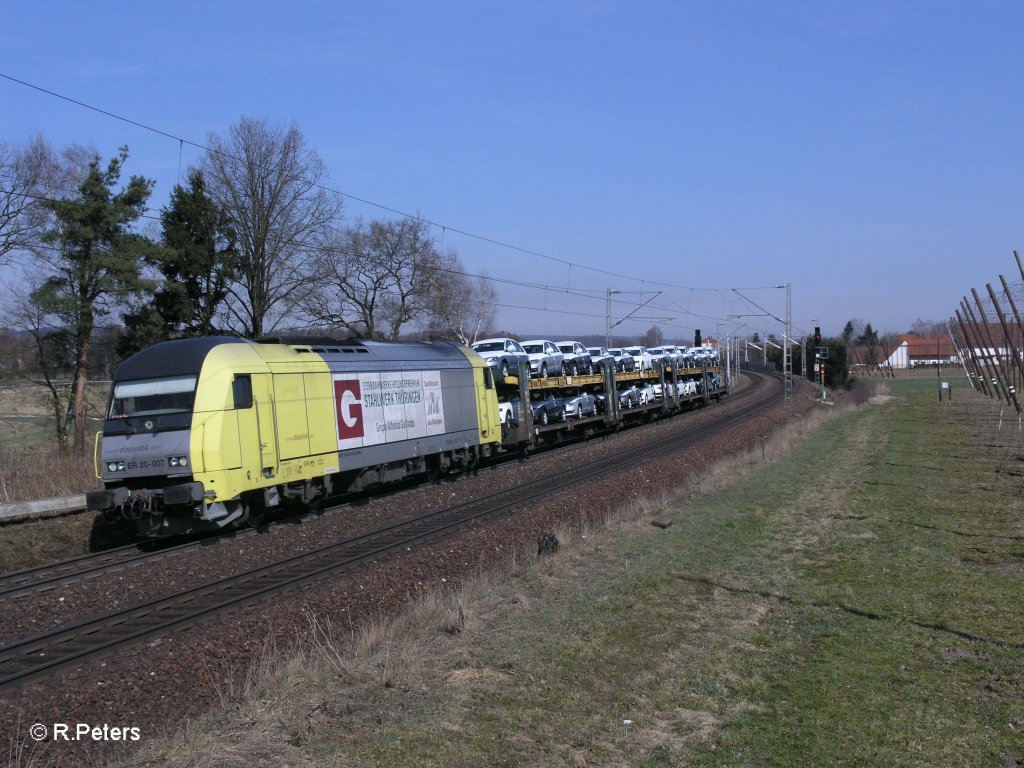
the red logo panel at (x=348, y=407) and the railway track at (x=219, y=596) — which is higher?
the red logo panel at (x=348, y=407)

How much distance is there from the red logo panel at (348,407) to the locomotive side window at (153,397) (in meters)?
3.95

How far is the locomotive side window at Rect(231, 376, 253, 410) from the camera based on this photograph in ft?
50.2

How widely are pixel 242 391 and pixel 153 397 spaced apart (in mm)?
1501

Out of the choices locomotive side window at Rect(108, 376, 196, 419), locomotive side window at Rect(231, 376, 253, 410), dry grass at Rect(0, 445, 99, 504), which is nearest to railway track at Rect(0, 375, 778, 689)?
locomotive side window at Rect(108, 376, 196, 419)

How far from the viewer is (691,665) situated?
8.09 m

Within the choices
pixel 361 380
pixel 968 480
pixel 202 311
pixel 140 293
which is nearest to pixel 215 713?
pixel 361 380

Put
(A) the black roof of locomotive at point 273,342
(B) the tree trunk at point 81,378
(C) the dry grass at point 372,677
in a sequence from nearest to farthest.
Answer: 1. (C) the dry grass at point 372,677
2. (A) the black roof of locomotive at point 273,342
3. (B) the tree trunk at point 81,378

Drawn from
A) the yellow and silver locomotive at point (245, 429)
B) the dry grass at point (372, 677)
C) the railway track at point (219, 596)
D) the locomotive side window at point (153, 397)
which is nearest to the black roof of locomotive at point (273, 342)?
the yellow and silver locomotive at point (245, 429)

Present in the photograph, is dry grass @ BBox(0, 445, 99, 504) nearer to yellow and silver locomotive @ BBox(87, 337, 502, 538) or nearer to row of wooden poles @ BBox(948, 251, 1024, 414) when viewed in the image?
yellow and silver locomotive @ BBox(87, 337, 502, 538)

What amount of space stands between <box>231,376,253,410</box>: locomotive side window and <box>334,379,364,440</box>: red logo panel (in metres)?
2.88

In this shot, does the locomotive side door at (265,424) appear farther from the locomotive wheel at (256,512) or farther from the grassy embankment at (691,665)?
the grassy embankment at (691,665)

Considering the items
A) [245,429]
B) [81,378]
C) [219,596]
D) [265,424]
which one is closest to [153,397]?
[245,429]

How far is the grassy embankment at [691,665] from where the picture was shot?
6.34 metres

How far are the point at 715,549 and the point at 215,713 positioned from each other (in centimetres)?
836
